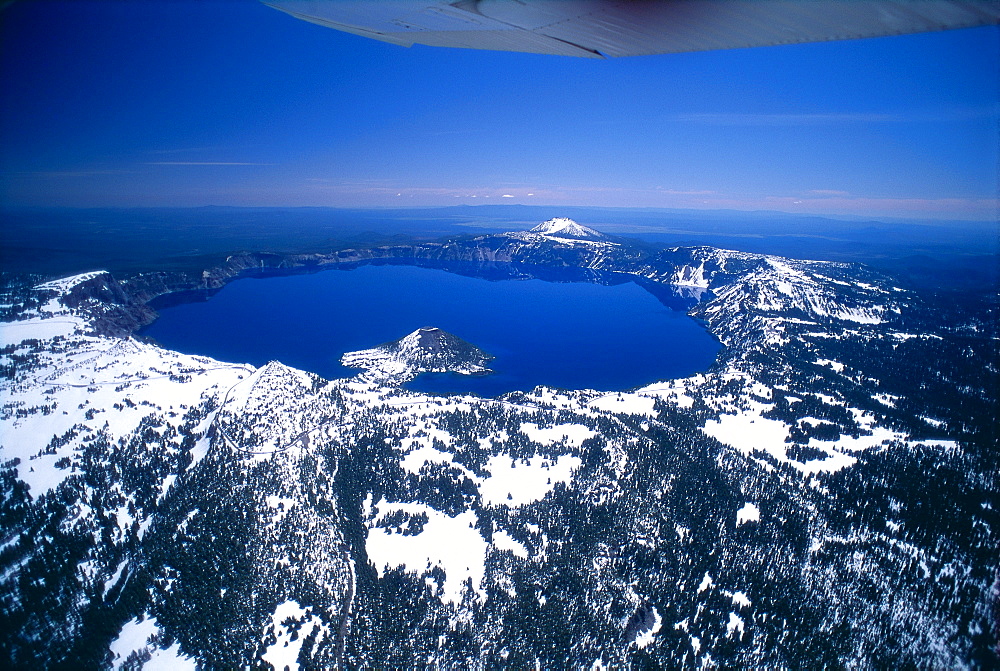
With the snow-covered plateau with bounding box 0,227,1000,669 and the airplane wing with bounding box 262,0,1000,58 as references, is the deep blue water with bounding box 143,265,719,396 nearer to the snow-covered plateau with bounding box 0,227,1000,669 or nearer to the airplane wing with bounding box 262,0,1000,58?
the snow-covered plateau with bounding box 0,227,1000,669

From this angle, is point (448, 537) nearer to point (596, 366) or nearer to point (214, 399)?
point (214, 399)

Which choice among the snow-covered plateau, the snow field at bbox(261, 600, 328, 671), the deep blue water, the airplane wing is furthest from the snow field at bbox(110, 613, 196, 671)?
the deep blue water

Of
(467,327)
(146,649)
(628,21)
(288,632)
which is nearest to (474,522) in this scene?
(288,632)

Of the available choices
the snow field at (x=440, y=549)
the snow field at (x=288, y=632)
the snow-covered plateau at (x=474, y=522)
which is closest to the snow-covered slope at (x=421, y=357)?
the snow-covered plateau at (x=474, y=522)

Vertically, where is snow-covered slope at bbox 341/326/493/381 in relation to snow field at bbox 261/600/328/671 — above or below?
above

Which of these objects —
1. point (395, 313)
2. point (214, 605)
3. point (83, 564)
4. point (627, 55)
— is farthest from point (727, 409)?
point (395, 313)

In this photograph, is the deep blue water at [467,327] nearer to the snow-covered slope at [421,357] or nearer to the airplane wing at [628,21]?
the snow-covered slope at [421,357]

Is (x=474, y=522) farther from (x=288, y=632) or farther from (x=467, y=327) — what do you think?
(x=467, y=327)

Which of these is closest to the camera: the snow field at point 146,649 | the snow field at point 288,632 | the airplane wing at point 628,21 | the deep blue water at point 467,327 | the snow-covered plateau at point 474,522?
the airplane wing at point 628,21
